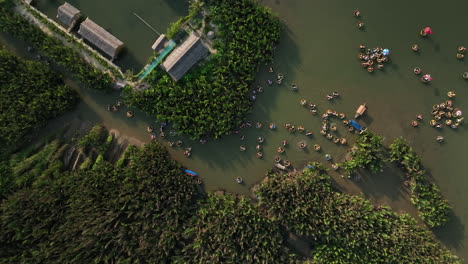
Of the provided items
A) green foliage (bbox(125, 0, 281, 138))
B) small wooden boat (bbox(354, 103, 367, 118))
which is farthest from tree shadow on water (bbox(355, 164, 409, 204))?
green foliage (bbox(125, 0, 281, 138))

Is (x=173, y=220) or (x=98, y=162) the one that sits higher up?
(x=173, y=220)

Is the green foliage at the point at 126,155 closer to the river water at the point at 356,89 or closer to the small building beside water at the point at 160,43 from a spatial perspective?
the river water at the point at 356,89

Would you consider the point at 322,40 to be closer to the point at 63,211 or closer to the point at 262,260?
the point at 262,260

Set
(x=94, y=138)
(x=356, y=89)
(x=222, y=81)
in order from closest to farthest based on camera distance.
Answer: (x=222, y=81)
(x=94, y=138)
(x=356, y=89)

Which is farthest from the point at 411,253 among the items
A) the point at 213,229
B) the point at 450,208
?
the point at 213,229

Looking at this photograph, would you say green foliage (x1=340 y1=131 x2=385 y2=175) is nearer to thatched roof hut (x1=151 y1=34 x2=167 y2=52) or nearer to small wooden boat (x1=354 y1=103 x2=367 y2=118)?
small wooden boat (x1=354 y1=103 x2=367 y2=118)

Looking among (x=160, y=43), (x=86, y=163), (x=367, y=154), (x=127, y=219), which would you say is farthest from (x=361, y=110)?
(x=86, y=163)

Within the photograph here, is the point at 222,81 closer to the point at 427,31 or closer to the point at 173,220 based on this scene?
the point at 173,220
